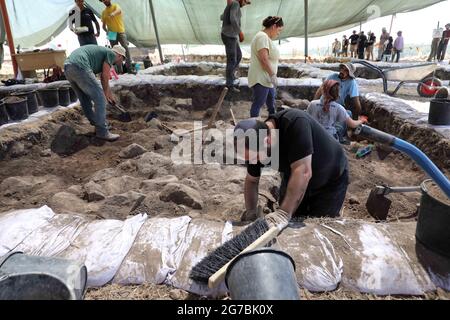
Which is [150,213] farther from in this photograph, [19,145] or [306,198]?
[19,145]

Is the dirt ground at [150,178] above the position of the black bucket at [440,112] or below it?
below

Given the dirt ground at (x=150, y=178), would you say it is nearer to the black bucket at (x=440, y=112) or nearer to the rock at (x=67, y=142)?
the rock at (x=67, y=142)

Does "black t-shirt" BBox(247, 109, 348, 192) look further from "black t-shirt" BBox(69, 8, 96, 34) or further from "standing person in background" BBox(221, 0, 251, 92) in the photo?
"black t-shirt" BBox(69, 8, 96, 34)

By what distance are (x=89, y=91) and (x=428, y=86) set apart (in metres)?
5.92

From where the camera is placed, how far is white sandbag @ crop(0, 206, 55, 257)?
1.80m

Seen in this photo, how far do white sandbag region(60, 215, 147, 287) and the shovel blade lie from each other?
2.17 m

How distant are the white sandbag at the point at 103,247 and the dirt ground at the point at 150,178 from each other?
85 millimetres

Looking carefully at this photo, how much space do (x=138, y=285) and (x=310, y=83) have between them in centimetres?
571

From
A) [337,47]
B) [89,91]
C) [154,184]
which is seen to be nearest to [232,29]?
[89,91]

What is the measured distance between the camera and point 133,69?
8.84m

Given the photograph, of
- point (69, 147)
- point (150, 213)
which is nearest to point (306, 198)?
point (150, 213)

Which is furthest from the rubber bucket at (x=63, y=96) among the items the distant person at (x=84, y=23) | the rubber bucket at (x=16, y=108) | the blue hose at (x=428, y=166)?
the blue hose at (x=428, y=166)

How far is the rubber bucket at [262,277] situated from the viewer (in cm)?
123

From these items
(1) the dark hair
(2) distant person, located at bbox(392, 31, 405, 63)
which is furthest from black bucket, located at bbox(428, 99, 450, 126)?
(2) distant person, located at bbox(392, 31, 405, 63)
